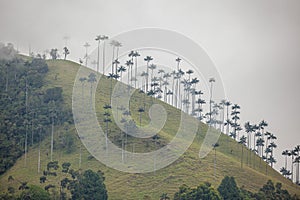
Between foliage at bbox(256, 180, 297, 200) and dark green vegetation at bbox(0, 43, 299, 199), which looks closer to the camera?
foliage at bbox(256, 180, 297, 200)

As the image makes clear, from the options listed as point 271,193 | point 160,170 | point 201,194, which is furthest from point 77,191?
point 271,193

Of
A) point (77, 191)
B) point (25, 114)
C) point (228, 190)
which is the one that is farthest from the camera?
point (25, 114)

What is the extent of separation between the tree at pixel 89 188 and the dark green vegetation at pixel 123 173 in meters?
6.34

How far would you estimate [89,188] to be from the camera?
110m

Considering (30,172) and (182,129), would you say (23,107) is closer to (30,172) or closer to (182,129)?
(30,172)

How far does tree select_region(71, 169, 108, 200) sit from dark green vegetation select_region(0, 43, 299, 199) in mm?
6341

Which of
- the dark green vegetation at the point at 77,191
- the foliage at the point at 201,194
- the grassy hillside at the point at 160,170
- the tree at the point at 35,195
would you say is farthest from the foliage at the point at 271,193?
the tree at the point at 35,195

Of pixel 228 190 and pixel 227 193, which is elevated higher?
pixel 228 190

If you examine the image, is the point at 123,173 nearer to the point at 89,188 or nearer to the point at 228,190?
the point at 89,188

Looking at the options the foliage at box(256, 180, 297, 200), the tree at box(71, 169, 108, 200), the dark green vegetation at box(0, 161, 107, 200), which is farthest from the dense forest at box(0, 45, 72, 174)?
the foliage at box(256, 180, 297, 200)

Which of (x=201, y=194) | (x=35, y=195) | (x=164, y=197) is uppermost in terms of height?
(x=201, y=194)

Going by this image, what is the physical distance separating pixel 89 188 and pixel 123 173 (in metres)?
24.1

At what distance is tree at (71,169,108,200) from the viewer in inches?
4294

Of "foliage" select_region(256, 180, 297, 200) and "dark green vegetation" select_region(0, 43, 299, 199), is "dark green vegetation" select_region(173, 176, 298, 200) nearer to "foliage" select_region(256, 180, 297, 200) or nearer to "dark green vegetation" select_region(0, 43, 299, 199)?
"foliage" select_region(256, 180, 297, 200)
